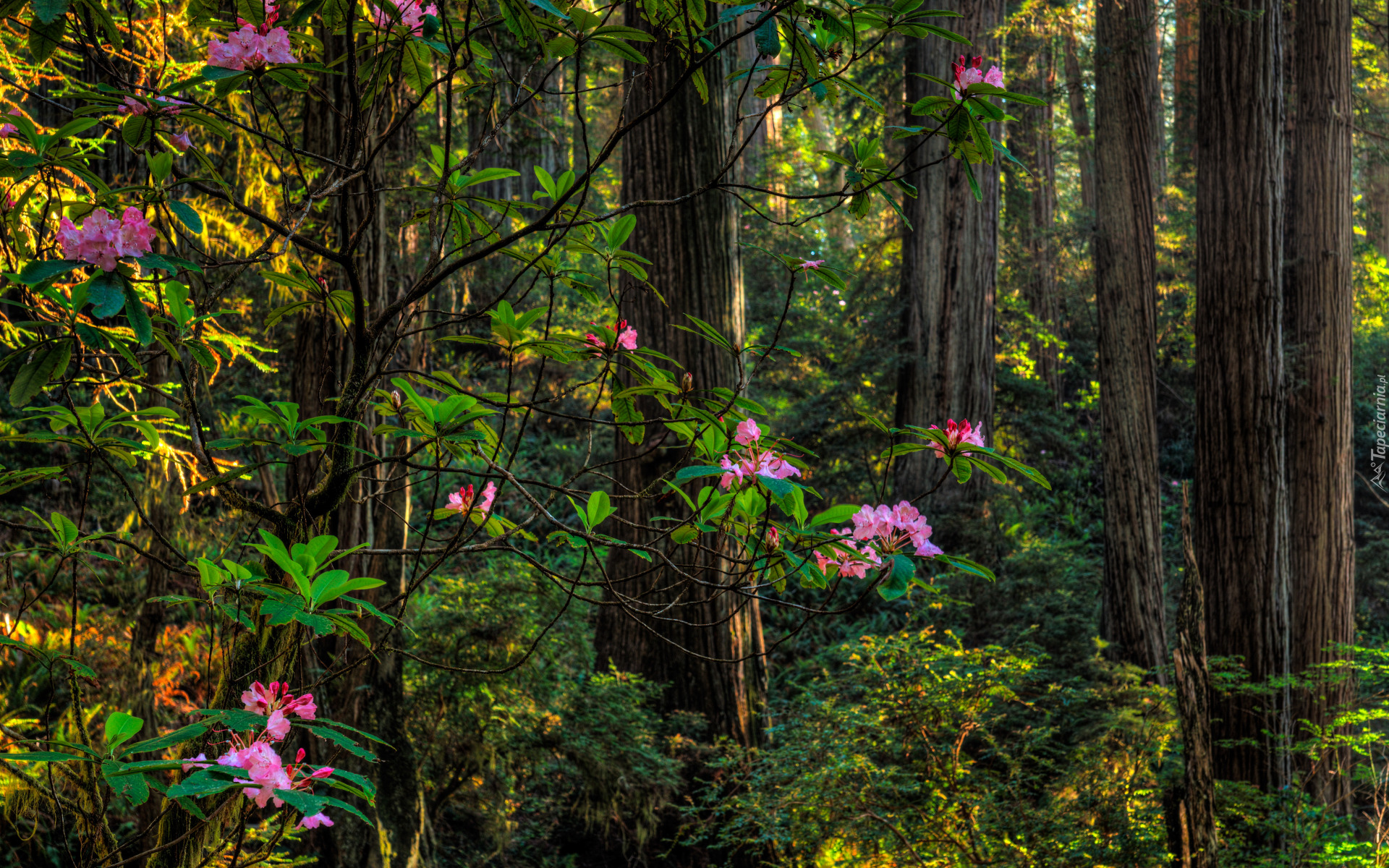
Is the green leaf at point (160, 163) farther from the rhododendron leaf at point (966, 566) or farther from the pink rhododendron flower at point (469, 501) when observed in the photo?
the rhododendron leaf at point (966, 566)

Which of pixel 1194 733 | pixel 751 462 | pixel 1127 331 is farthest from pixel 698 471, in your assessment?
pixel 1127 331

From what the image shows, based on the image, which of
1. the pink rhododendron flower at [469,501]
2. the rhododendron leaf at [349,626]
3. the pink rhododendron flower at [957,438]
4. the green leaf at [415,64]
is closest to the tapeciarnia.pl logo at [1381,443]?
the pink rhododendron flower at [957,438]

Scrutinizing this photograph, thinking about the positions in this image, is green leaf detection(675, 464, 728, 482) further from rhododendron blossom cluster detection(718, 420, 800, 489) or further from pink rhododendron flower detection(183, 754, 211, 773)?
pink rhododendron flower detection(183, 754, 211, 773)

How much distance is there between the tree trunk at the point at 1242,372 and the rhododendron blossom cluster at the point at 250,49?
17.1 feet

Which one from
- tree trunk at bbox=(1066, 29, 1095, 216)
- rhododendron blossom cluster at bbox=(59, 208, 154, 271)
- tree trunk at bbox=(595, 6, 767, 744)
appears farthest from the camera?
tree trunk at bbox=(1066, 29, 1095, 216)

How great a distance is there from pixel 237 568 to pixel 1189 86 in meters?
14.9

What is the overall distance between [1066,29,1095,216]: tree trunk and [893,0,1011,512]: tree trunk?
14.9ft

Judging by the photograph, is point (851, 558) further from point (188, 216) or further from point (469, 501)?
point (188, 216)

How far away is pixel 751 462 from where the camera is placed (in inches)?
55.1

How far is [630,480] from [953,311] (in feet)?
16.1

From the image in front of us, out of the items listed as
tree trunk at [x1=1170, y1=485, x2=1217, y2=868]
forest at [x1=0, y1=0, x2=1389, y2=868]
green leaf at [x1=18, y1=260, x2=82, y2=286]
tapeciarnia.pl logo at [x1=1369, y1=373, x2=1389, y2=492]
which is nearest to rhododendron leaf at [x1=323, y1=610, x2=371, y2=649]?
forest at [x1=0, y1=0, x2=1389, y2=868]

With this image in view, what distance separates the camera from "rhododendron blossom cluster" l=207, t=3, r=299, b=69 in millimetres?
1227

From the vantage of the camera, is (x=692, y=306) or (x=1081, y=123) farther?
(x=1081, y=123)

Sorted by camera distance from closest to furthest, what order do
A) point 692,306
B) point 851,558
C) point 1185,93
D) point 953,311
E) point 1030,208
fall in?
point 851,558 < point 692,306 < point 953,311 < point 1185,93 < point 1030,208
